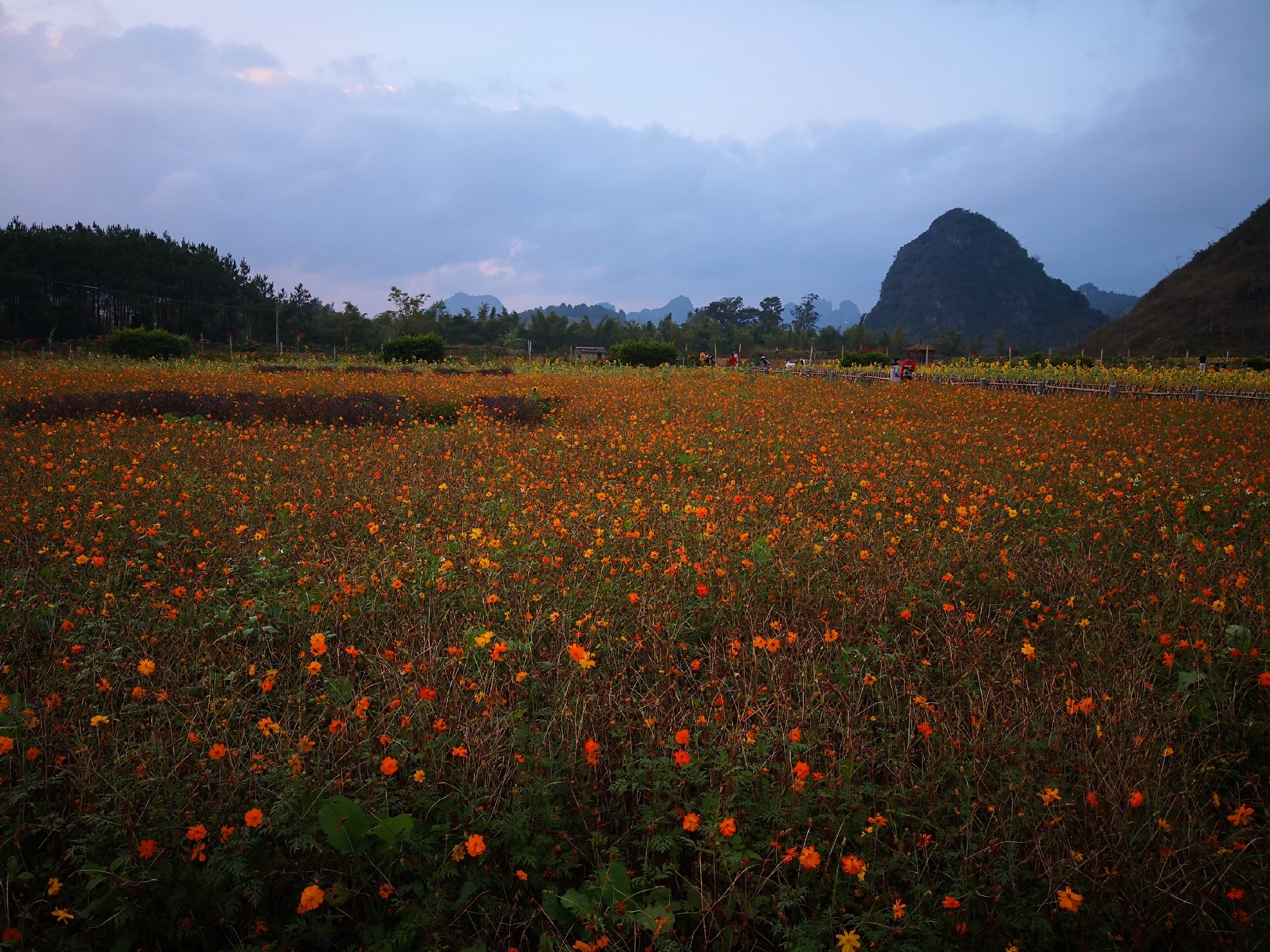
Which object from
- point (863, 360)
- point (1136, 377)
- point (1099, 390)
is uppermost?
point (863, 360)

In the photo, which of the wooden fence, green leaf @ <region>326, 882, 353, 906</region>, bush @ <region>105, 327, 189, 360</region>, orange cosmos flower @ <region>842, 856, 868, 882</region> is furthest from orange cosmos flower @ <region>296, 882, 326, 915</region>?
bush @ <region>105, 327, 189, 360</region>

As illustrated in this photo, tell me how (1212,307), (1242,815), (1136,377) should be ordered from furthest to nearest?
(1212,307) < (1136,377) < (1242,815)

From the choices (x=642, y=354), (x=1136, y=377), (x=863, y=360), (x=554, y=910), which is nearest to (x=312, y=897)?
(x=554, y=910)

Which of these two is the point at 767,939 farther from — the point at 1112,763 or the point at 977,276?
the point at 977,276

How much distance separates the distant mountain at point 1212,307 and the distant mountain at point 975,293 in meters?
32.7

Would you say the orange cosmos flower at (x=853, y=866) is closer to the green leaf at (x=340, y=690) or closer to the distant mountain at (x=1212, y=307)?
the green leaf at (x=340, y=690)

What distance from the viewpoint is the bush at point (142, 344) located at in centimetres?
2253

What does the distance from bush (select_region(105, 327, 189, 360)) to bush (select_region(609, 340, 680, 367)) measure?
15.9 meters

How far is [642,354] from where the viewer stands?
25.9 m

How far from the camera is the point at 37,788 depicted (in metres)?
1.88

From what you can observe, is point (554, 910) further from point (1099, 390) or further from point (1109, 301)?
point (1109, 301)

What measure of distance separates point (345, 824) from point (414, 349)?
1020 inches

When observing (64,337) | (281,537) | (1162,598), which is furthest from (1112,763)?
(64,337)

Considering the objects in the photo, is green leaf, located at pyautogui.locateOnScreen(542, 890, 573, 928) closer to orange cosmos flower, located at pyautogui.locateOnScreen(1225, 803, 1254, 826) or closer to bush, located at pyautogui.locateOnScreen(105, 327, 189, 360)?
orange cosmos flower, located at pyautogui.locateOnScreen(1225, 803, 1254, 826)
